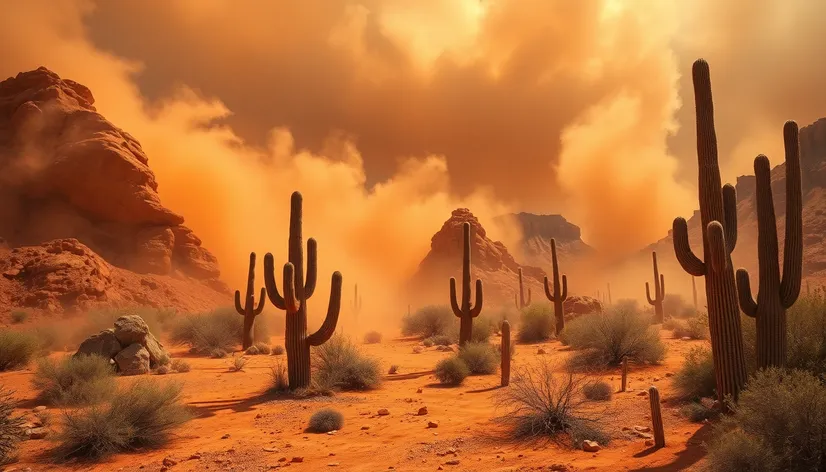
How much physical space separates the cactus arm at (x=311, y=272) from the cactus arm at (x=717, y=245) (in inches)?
356

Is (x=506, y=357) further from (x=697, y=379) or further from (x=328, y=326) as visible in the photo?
(x=328, y=326)

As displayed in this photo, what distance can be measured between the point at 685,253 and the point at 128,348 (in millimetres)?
15688

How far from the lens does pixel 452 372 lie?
13.9 metres

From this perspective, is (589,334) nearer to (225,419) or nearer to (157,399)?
(225,419)

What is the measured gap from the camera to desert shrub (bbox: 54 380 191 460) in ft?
25.3

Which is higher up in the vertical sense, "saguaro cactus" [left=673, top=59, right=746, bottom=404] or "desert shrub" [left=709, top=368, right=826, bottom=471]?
"saguaro cactus" [left=673, top=59, right=746, bottom=404]

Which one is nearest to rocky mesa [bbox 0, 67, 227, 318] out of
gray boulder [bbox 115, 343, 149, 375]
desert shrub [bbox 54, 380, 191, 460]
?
gray boulder [bbox 115, 343, 149, 375]

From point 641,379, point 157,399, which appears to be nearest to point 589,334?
point 641,379

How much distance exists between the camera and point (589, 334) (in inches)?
636

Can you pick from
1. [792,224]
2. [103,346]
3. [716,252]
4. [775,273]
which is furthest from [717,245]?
[103,346]

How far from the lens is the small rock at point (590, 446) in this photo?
695cm

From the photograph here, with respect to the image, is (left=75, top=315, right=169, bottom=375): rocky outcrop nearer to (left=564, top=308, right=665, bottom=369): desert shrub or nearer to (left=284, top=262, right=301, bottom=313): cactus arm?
(left=284, top=262, right=301, bottom=313): cactus arm

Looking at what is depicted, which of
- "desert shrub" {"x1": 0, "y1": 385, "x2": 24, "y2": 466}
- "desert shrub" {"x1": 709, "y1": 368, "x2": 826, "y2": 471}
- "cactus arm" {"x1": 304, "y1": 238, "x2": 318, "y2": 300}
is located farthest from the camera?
"cactus arm" {"x1": 304, "y1": 238, "x2": 318, "y2": 300}

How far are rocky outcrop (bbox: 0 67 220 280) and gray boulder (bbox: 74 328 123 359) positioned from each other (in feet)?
107
